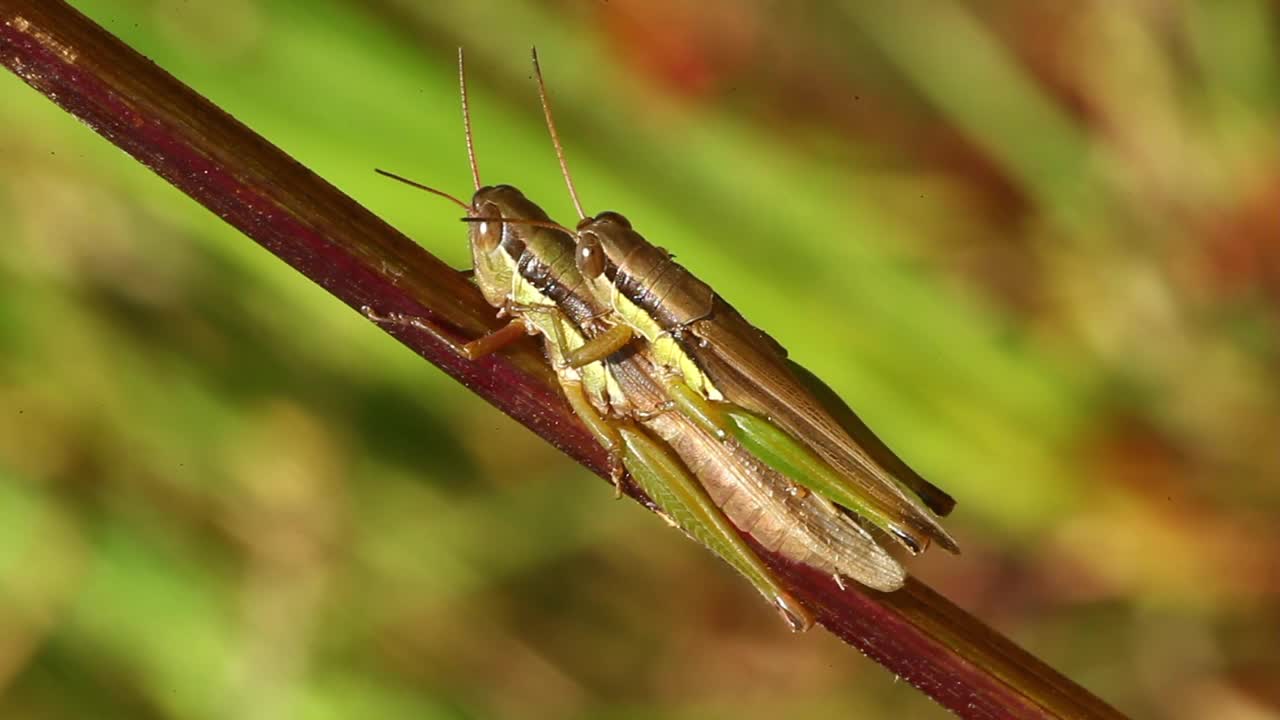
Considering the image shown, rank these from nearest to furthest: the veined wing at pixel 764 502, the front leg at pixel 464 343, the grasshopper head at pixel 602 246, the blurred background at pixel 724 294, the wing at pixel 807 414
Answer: the front leg at pixel 464 343 < the veined wing at pixel 764 502 < the wing at pixel 807 414 < the grasshopper head at pixel 602 246 < the blurred background at pixel 724 294

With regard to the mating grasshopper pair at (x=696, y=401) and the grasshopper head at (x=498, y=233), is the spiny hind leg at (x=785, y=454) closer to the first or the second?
the mating grasshopper pair at (x=696, y=401)

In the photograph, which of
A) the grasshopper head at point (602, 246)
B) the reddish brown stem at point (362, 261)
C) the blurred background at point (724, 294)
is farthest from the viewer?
the blurred background at point (724, 294)

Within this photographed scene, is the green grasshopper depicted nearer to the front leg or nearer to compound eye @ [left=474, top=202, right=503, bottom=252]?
compound eye @ [left=474, top=202, right=503, bottom=252]

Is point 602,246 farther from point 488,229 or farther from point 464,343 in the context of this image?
point 464,343

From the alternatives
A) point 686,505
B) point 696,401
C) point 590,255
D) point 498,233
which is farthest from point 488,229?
point 686,505

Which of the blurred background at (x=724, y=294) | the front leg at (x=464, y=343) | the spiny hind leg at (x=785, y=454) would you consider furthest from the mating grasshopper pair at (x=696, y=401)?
the blurred background at (x=724, y=294)

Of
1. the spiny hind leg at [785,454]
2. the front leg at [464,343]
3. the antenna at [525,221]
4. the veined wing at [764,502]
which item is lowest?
the front leg at [464,343]
